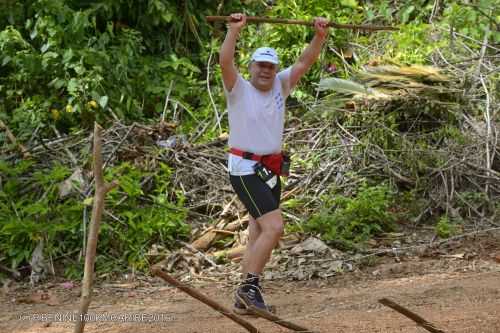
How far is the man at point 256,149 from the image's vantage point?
475cm

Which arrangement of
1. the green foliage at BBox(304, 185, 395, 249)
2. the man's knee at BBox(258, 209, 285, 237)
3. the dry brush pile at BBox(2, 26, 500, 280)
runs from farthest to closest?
the dry brush pile at BBox(2, 26, 500, 280), the green foliage at BBox(304, 185, 395, 249), the man's knee at BBox(258, 209, 285, 237)

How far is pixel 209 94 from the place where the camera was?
29.1ft

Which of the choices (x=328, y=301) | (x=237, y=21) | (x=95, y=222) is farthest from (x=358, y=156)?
(x=95, y=222)

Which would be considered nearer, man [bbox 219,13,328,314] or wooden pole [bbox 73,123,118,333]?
wooden pole [bbox 73,123,118,333]

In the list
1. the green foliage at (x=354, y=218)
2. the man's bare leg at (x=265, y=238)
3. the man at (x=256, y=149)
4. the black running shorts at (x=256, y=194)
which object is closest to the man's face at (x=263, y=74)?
the man at (x=256, y=149)

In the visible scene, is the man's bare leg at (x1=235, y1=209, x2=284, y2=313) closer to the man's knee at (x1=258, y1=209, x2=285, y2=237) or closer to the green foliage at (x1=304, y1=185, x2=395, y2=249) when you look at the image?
the man's knee at (x1=258, y1=209, x2=285, y2=237)

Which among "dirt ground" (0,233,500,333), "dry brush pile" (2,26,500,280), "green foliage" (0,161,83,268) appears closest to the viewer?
"dirt ground" (0,233,500,333)

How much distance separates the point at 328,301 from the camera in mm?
5508

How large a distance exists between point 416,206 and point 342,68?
2348 mm

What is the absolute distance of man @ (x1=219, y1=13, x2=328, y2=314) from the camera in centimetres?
475

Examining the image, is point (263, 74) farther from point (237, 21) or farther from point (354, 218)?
point (354, 218)

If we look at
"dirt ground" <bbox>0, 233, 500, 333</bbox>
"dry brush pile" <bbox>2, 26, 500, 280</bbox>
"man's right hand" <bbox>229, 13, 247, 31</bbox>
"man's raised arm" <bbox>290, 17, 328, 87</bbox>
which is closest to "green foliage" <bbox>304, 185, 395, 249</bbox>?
"dry brush pile" <bbox>2, 26, 500, 280</bbox>

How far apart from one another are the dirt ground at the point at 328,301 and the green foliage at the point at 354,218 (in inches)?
15.8

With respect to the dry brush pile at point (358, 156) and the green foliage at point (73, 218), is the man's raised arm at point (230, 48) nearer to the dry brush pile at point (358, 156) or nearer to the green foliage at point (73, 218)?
the dry brush pile at point (358, 156)
